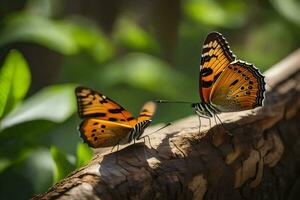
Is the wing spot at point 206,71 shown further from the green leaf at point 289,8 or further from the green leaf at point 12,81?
the green leaf at point 289,8

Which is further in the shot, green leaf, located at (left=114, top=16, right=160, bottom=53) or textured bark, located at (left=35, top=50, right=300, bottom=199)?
green leaf, located at (left=114, top=16, right=160, bottom=53)

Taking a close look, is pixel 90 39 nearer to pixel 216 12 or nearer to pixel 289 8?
pixel 216 12

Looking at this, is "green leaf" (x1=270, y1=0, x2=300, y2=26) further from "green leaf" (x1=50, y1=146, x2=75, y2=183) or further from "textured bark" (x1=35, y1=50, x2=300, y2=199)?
"green leaf" (x1=50, y1=146, x2=75, y2=183)

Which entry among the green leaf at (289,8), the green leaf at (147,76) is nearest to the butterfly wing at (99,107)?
the green leaf at (147,76)

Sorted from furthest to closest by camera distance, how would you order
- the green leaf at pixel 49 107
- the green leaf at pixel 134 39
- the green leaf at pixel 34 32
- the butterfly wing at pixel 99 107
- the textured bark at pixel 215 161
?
the green leaf at pixel 134 39 < the green leaf at pixel 34 32 < the green leaf at pixel 49 107 < the butterfly wing at pixel 99 107 < the textured bark at pixel 215 161

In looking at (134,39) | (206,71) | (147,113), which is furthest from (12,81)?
(134,39)

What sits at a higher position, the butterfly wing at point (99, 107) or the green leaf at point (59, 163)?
the butterfly wing at point (99, 107)

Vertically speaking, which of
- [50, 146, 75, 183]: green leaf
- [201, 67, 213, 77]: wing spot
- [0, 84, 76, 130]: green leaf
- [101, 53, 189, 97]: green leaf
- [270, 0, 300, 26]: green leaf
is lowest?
[50, 146, 75, 183]: green leaf

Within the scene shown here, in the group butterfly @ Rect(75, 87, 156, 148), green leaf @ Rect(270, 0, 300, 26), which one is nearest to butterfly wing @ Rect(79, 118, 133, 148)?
butterfly @ Rect(75, 87, 156, 148)

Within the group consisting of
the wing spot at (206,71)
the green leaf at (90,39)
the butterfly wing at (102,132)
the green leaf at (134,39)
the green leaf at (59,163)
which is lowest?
the green leaf at (59,163)
